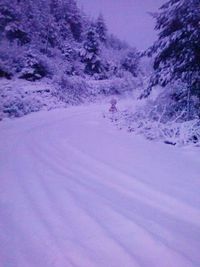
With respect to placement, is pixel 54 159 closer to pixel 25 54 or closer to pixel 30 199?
pixel 30 199

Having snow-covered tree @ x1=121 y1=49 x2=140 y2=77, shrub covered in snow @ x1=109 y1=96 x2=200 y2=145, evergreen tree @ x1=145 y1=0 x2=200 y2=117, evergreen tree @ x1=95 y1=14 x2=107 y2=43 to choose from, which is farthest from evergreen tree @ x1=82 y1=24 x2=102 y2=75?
shrub covered in snow @ x1=109 y1=96 x2=200 y2=145

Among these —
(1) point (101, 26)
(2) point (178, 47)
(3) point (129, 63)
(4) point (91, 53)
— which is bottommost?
(3) point (129, 63)

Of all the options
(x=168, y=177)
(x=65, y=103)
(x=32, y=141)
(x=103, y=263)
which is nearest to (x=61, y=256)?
(x=103, y=263)

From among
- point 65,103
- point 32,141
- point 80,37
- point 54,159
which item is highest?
point 80,37

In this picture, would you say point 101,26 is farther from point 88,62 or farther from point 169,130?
point 169,130

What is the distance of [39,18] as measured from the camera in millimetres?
29391

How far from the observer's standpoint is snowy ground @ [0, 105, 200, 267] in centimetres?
Result: 234

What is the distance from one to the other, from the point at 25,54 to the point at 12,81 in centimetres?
396

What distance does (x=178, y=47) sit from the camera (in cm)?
852

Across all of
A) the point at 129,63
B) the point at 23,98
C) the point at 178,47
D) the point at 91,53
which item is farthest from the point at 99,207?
the point at 129,63

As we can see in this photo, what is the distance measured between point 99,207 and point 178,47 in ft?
24.5

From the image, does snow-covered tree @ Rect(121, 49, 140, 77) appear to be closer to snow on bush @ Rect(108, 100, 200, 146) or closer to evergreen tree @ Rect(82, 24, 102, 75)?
evergreen tree @ Rect(82, 24, 102, 75)

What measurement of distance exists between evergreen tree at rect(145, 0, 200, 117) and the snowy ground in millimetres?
3739

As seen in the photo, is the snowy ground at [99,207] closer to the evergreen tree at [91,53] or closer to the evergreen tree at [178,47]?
the evergreen tree at [178,47]
